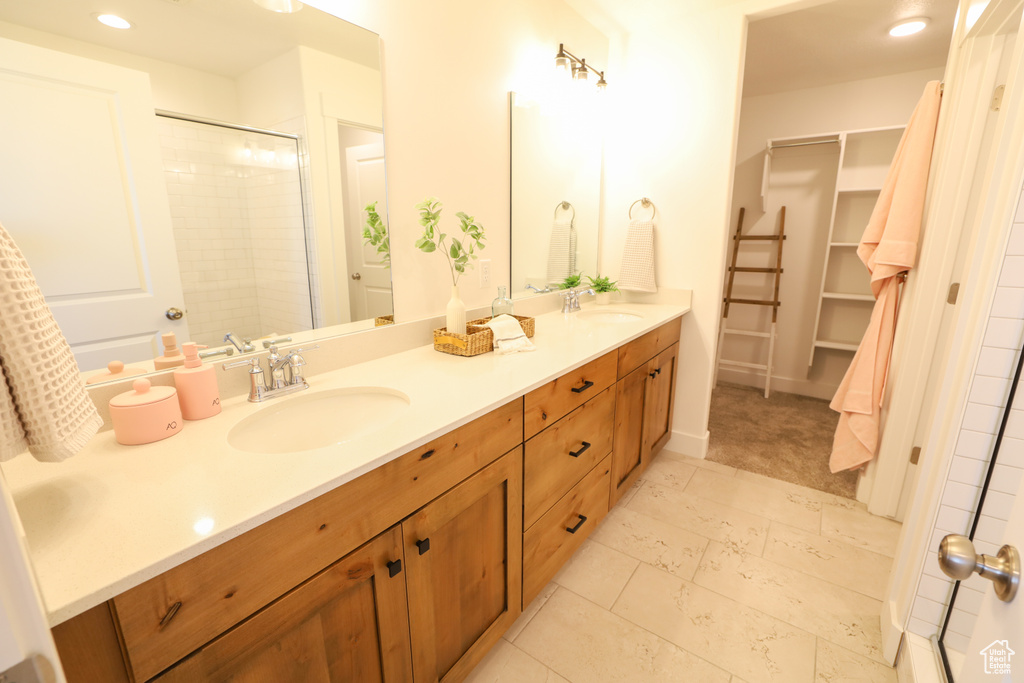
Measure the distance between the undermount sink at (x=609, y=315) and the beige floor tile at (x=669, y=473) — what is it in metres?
0.80

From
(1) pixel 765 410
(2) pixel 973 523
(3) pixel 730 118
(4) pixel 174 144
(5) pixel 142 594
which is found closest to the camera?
(5) pixel 142 594

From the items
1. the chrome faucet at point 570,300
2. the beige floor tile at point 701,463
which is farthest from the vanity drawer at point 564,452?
the beige floor tile at point 701,463

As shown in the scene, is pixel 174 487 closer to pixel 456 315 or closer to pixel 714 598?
pixel 456 315

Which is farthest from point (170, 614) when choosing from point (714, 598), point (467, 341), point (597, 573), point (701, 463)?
point (701, 463)

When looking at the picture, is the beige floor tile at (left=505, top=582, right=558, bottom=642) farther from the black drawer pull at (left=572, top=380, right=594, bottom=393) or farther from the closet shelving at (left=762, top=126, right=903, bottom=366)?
the closet shelving at (left=762, top=126, right=903, bottom=366)

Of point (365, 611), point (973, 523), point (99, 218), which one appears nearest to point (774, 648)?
point (973, 523)

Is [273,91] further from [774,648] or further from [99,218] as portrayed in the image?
Result: [774,648]

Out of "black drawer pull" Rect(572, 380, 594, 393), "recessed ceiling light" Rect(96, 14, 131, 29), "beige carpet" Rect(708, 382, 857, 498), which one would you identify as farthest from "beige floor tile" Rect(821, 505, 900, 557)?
"recessed ceiling light" Rect(96, 14, 131, 29)

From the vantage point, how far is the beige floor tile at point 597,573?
5.26 feet

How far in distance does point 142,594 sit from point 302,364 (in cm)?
66

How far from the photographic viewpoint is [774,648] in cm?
139

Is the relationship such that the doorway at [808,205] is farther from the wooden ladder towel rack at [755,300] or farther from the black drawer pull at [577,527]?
the black drawer pull at [577,527]

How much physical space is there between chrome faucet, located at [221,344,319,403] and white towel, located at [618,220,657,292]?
1820 millimetres

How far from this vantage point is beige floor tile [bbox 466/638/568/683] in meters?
1.30
